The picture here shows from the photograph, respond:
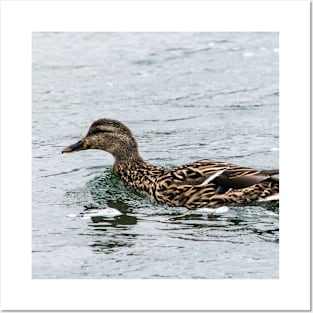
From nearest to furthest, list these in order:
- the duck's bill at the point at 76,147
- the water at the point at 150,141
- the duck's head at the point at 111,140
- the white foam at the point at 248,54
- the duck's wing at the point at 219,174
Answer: the water at the point at 150,141 → the duck's wing at the point at 219,174 → the duck's bill at the point at 76,147 → the duck's head at the point at 111,140 → the white foam at the point at 248,54

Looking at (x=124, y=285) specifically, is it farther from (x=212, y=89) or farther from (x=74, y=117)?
(x=212, y=89)

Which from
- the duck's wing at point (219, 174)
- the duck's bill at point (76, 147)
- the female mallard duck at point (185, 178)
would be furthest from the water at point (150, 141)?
the duck's bill at point (76, 147)

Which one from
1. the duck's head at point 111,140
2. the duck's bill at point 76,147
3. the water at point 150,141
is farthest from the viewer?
the duck's head at point 111,140

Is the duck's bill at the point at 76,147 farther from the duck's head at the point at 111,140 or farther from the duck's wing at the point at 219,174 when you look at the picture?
the duck's wing at the point at 219,174

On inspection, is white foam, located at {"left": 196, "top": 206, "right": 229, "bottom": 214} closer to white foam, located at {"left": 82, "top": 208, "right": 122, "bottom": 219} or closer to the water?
the water

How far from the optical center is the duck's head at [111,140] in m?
12.3

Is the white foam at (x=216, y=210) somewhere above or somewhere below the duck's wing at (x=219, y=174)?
below

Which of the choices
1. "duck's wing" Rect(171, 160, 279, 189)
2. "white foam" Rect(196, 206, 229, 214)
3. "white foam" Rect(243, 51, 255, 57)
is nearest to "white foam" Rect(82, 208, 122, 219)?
"duck's wing" Rect(171, 160, 279, 189)

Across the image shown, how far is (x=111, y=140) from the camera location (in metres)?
12.4

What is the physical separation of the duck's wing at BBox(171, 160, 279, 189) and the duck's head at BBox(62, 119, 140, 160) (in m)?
0.90

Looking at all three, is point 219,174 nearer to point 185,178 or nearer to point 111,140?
point 185,178

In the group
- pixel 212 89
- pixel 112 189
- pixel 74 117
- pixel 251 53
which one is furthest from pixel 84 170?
pixel 251 53

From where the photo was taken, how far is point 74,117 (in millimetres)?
13984
